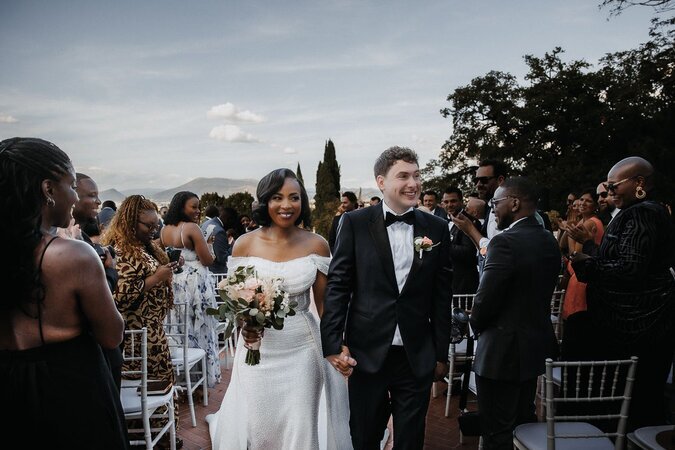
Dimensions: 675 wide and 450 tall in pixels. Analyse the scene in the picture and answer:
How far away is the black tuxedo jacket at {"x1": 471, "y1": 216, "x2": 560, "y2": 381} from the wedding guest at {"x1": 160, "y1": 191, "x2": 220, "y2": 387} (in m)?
3.90

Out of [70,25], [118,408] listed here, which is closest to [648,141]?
[70,25]

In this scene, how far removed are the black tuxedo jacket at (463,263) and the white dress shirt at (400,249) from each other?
9.95ft

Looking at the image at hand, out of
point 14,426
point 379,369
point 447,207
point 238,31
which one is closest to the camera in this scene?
point 14,426

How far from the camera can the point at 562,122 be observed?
25.3 m

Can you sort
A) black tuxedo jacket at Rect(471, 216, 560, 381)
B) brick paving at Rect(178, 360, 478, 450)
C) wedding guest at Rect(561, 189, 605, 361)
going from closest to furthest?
black tuxedo jacket at Rect(471, 216, 560, 381) < wedding guest at Rect(561, 189, 605, 361) < brick paving at Rect(178, 360, 478, 450)

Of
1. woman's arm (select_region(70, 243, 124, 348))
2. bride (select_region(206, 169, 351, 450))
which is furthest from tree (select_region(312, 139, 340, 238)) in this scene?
woman's arm (select_region(70, 243, 124, 348))

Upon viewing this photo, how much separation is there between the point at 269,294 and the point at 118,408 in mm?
1032

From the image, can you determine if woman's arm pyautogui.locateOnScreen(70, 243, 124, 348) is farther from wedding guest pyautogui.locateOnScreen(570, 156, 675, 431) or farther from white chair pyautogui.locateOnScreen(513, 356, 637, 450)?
wedding guest pyautogui.locateOnScreen(570, 156, 675, 431)

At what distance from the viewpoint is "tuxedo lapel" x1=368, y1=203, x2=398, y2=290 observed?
278 cm

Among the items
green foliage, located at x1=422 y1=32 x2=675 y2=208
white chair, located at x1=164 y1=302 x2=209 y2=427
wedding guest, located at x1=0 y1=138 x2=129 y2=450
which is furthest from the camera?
green foliage, located at x1=422 y1=32 x2=675 y2=208

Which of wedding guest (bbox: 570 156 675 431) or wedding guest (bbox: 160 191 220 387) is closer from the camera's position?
wedding guest (bbox: 570 156 675 431)

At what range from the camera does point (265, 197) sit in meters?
3.29

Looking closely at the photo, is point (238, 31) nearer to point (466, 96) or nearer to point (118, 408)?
point (118, 408)

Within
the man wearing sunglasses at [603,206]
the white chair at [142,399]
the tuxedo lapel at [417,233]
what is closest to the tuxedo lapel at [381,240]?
the tuxedo lapel at [417,233]
